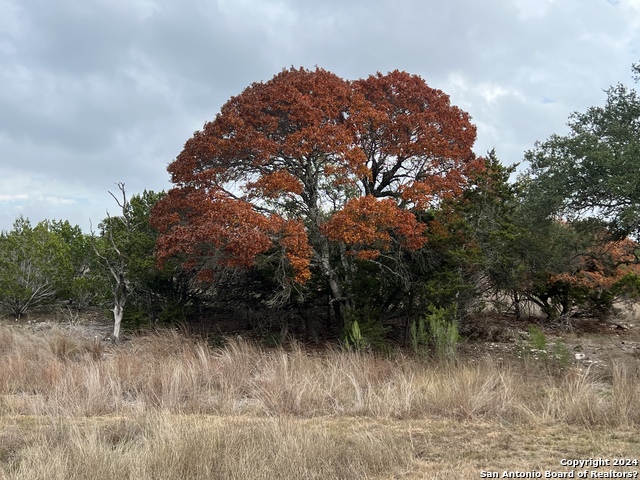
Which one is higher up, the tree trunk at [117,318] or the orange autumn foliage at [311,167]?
the orange autumn foliage at [311,167]

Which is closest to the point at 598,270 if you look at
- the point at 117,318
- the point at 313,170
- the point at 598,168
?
the point at 598,168

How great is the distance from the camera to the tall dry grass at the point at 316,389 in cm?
570

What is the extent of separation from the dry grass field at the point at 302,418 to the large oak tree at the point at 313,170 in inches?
107

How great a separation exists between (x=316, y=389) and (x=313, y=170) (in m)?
6.35

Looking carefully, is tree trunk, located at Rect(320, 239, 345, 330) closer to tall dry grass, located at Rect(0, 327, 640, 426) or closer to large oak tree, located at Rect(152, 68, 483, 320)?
large oak tree, located at Rect(152, 68, 483, 320)

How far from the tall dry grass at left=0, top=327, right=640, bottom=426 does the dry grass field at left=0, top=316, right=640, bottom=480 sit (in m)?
0.02

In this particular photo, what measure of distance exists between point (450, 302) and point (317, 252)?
3.38 m

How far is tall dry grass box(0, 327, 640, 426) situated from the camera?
5.70 metres

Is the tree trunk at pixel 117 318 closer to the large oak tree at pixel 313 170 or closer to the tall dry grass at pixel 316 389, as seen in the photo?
the large oak tree at pixel 313 170

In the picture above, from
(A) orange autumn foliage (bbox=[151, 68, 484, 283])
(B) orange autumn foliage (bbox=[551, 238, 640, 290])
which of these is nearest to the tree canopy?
(A) orange autumn foliage (bbox=[151, 68, 484, 283])

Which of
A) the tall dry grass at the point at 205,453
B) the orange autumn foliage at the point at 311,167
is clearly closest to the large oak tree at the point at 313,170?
the orange autumn foliage at the point at 311,167

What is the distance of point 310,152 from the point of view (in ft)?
Result: 35.3

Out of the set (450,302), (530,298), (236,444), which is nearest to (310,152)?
(450,302)

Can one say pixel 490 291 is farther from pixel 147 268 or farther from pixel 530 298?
pixel 147 268
